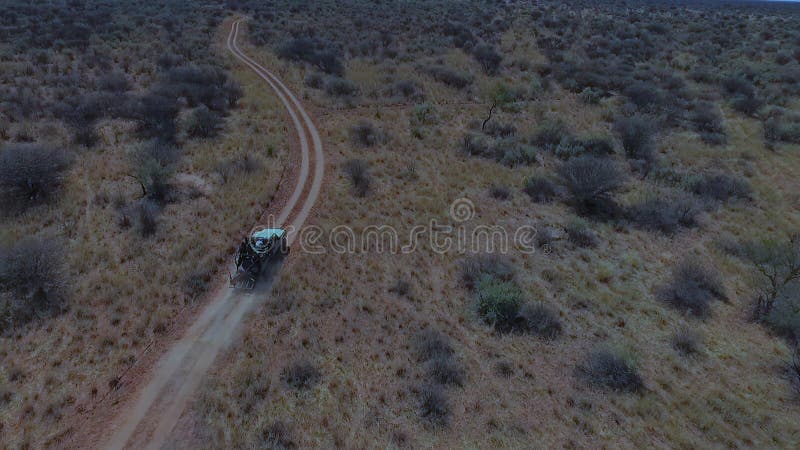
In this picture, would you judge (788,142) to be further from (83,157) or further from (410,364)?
(83,157)

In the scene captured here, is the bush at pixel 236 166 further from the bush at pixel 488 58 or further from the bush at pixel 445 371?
the bush at pixel 488 58

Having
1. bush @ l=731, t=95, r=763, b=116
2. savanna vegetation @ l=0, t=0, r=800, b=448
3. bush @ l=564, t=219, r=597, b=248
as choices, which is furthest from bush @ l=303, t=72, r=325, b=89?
bush @ l=731, t=95, r=763, b=116

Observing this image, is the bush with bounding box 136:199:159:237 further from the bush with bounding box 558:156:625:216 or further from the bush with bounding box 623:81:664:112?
the bush with bounding box 623:81:664:112

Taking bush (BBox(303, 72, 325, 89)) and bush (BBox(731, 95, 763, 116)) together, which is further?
bush (BBox(303, 72, 325, 89))

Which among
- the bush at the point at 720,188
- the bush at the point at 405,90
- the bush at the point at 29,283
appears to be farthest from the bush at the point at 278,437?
the bush at the point at 405,90

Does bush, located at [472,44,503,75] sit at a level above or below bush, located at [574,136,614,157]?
above

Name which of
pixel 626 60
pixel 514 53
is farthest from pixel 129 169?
pixel 626 60

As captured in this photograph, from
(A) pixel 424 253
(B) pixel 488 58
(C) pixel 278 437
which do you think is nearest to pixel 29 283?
(C) pixel 278 437
